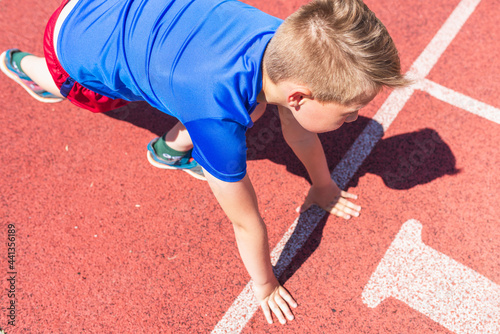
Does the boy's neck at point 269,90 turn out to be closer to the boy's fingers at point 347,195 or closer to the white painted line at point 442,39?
the boy's fingers at point 347,195

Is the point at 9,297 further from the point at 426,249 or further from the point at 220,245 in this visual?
the point at 426,249

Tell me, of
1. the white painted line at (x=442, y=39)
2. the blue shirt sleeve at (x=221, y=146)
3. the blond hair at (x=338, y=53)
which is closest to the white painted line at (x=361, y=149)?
the white painted line at (x=442, y=39)

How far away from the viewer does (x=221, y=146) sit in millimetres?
1717

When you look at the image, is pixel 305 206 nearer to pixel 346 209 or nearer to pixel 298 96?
pixel 346 209

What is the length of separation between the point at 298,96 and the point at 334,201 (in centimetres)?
135

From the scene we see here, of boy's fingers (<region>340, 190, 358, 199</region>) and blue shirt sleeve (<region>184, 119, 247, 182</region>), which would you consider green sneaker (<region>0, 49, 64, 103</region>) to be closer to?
blue shirt sleeve (<region>184, 119, 247, 182</region>)

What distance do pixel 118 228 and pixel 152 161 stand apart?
609mm

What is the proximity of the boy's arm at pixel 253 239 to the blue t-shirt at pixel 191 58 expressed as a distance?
97 millimetres

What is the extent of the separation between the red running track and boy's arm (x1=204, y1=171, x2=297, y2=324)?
0.41 ft

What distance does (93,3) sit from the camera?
222 cm

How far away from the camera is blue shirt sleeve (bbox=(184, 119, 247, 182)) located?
171cm

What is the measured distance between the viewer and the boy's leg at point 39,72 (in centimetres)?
308

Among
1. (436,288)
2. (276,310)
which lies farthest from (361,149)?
(276,310)

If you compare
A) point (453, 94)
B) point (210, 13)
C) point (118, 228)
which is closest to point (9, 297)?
point (118, 228)
